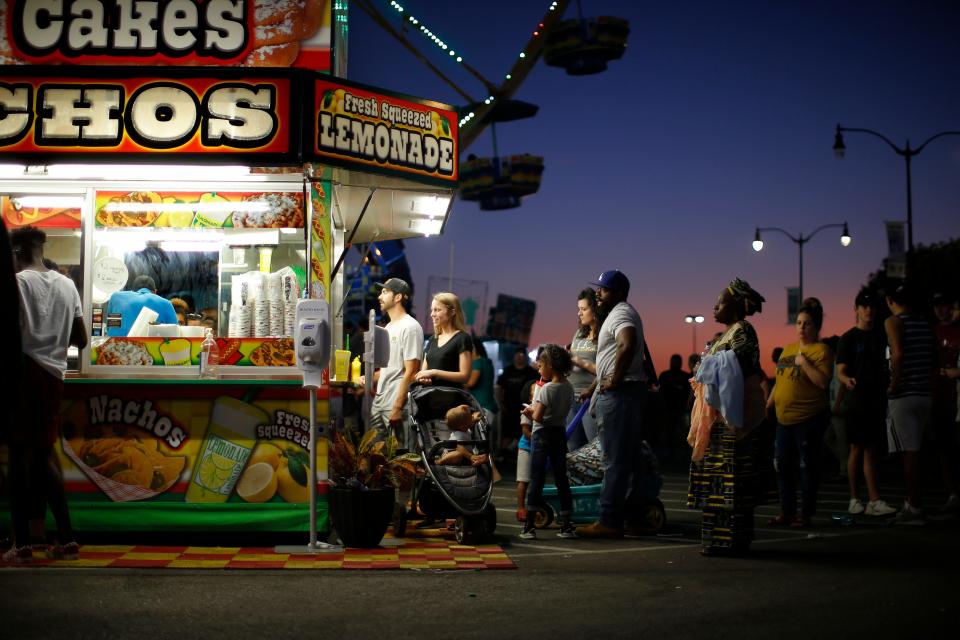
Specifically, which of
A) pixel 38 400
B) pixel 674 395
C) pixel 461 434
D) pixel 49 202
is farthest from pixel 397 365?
pixel 674 395

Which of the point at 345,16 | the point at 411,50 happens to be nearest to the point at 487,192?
the point at 411,50

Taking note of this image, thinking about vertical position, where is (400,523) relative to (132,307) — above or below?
below

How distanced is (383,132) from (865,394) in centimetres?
509

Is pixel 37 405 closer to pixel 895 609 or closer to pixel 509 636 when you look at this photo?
pixel 509 636

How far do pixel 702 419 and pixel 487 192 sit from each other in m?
92.5

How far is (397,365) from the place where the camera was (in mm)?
9125

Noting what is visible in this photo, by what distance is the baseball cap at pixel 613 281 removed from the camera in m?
8.88

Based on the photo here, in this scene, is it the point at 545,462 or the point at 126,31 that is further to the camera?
the point at 545,462

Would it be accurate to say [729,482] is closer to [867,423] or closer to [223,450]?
[867,423]

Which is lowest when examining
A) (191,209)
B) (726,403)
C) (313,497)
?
(313,497)

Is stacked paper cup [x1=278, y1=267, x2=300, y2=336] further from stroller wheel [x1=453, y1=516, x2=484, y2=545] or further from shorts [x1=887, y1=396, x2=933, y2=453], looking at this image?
shorts [x1=887, y1=396, x2=933, y2=453]

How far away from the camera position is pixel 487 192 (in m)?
99.2

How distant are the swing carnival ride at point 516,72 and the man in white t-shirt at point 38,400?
3.65 metres

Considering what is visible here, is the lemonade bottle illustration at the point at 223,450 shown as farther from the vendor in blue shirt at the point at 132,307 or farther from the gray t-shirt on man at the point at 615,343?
the gray t-shirt on man at the point at 615,343
